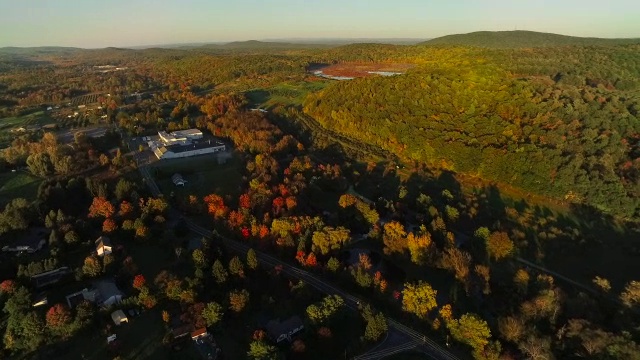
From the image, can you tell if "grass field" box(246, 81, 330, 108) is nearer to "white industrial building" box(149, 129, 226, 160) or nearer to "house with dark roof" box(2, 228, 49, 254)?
"white industrial building" box(149, 129, 226, 160)

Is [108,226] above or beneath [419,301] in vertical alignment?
above

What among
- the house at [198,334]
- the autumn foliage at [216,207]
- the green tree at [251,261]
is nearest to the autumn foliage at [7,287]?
the house at [198,334]

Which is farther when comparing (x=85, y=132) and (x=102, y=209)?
(x=85, y=132)

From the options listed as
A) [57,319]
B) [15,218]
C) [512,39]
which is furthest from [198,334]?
[512,39]

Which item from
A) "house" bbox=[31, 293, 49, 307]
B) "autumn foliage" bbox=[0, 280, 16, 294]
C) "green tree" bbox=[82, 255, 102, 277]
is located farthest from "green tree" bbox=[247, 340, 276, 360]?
"autumn foliage" bbox=[0, 280, 16, 294]

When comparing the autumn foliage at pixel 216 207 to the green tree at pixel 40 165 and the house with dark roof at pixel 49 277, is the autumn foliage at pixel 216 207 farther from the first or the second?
the green tree at pixel 40 165

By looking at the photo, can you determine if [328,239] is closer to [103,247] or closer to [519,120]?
[103,247]
